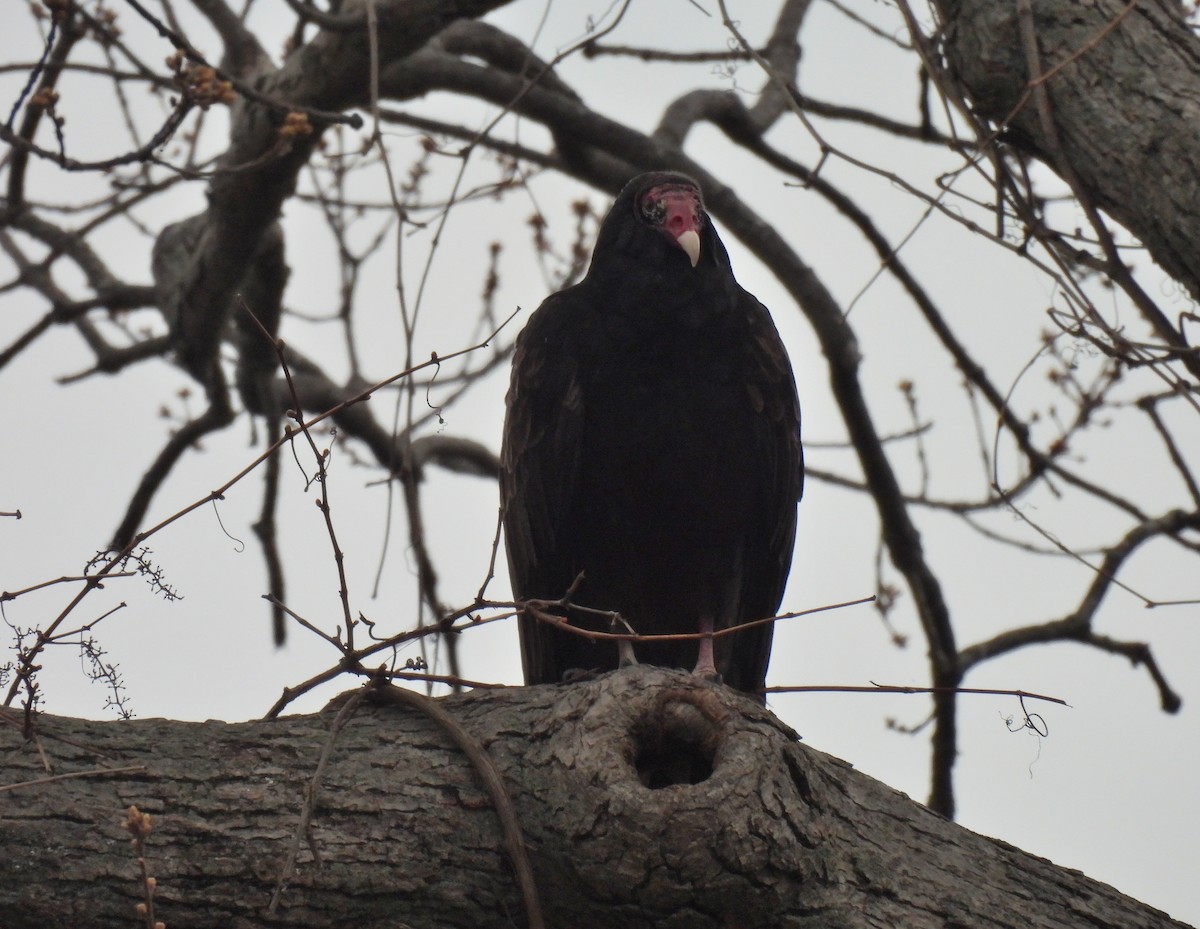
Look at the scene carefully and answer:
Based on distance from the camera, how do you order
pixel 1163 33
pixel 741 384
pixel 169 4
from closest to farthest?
pixel 1163 33 → pixel 741 384 → pixel 169 4

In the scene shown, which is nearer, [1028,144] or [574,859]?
[574,859]

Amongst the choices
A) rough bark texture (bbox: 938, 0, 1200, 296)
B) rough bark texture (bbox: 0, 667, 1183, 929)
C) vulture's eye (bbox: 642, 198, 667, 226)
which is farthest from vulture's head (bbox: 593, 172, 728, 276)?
rough bark texture (bbox: 0, 667, 1183, 929)

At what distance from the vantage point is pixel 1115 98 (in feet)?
9.41

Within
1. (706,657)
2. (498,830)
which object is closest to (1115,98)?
(706,657)

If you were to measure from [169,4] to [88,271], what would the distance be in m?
1.26

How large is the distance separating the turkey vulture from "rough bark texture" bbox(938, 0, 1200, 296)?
833mm

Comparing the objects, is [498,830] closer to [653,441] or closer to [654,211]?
[653,441]

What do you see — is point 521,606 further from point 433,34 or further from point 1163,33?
point 433,34

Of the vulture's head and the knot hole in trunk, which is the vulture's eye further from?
the knot hole in trunk

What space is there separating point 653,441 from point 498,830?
142 cm

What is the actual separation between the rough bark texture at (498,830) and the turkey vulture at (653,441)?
1.17 meters

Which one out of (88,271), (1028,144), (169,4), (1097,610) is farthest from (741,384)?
(88,271)

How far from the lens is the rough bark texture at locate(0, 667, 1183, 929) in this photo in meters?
2.01

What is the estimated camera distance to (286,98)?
426 centimetres
